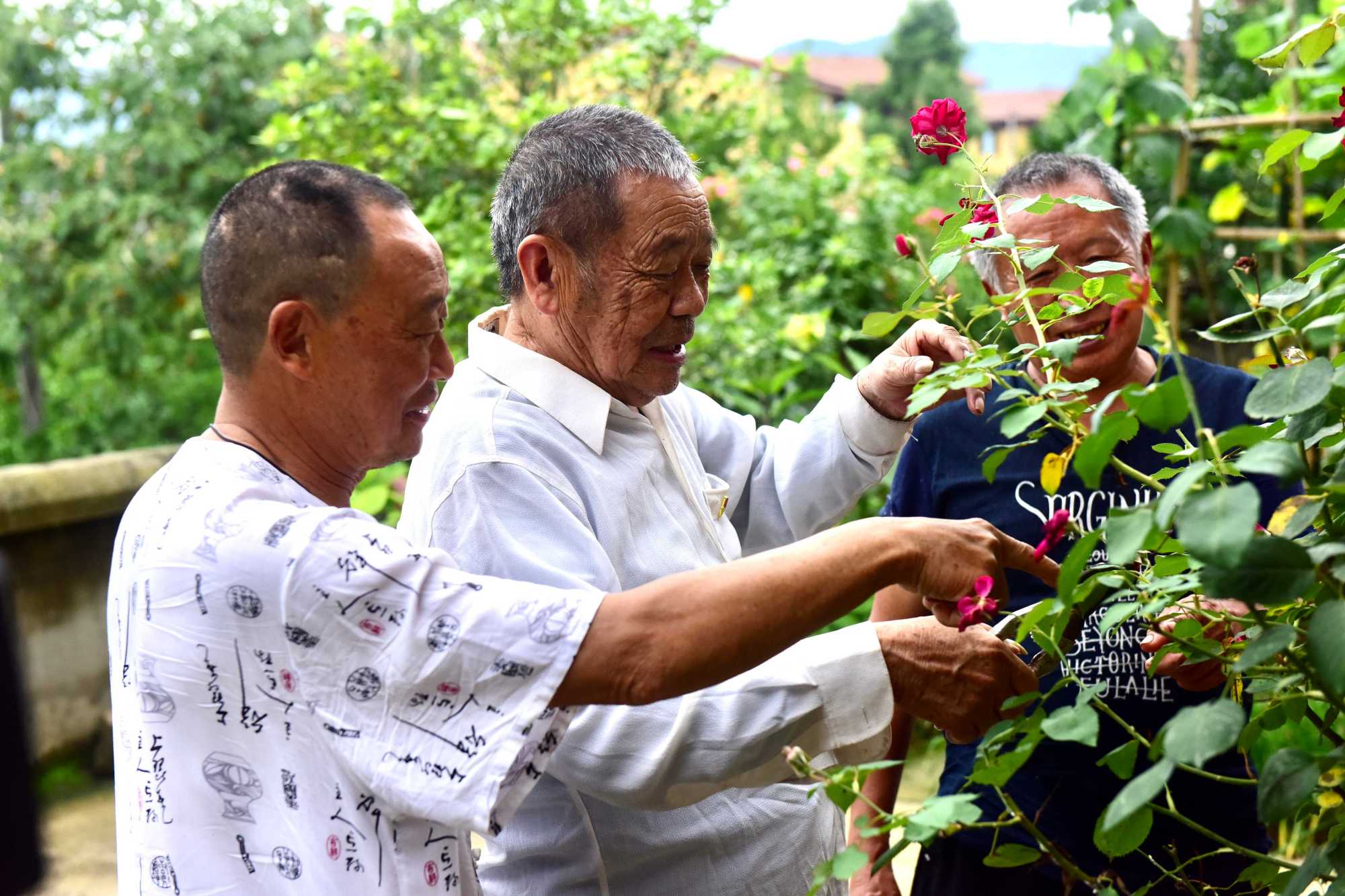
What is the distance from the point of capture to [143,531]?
55.9 inches

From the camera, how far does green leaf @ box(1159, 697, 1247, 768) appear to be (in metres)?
1.03

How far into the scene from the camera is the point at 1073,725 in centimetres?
124

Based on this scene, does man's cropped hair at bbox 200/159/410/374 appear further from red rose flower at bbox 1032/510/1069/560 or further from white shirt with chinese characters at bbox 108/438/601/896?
red rose flower at bbox 1032/510/1069/560

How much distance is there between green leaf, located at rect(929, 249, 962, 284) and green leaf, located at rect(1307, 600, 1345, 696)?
56 cm

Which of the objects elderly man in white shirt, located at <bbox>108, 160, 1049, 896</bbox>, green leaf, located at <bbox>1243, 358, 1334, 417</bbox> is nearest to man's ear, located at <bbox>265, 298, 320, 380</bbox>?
elderly man in white shirt, located at <bbox>108, 160, 1049, 896</bbox>

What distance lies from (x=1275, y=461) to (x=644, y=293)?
3.25 ft

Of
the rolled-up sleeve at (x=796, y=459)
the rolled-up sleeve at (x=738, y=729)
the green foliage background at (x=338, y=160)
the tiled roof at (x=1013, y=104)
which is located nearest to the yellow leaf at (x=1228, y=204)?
the green foliage background at (x=338, y=160)

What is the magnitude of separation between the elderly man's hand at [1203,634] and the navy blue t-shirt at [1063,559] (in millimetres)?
190

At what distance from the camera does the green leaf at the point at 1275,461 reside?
1.06 m

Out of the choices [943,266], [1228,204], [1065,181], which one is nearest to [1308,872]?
[943,266]

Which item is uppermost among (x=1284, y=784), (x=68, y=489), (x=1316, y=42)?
(x=1316, y=42)

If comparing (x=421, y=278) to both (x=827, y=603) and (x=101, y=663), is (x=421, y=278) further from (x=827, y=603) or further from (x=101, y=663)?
(x=101, y=663)

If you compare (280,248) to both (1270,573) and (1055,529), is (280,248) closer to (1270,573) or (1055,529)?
(1055,529)

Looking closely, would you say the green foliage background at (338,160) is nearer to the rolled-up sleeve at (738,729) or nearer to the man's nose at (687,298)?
the man's nose at (687,298)
